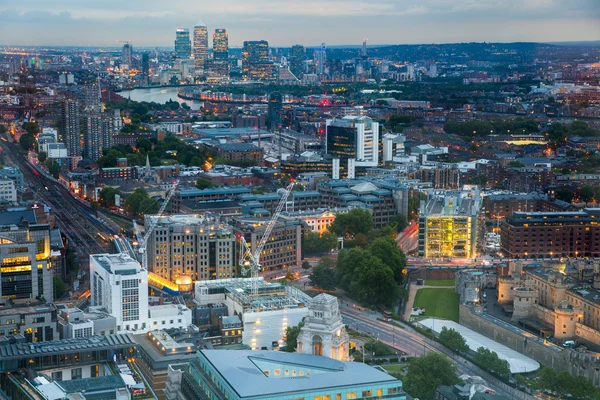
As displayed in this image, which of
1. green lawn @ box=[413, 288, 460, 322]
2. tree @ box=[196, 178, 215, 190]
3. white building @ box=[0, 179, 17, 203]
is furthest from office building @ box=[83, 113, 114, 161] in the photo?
green lawn @ box=[413, 288, 460, 322]

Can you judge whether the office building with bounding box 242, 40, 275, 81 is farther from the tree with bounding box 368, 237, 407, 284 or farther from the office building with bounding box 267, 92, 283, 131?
the tree with bounding box 368, 237, 407, 284

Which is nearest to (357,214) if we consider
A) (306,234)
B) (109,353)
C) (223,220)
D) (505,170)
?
(306,234)

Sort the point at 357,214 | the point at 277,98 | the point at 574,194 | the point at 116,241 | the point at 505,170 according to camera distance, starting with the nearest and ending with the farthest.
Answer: the point at 116,241, the point at 357,214, the point at 574,194, the point at 505,170, the point at 277,98

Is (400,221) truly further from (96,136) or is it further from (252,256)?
(96,136)

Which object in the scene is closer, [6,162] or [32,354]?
[32,354]

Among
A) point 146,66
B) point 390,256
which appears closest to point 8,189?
point 390,256

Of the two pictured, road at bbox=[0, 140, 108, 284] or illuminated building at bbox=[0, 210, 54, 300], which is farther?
road at bbox=[0, 140, 108, 284]

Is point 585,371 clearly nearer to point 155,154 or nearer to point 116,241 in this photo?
point 116,241
